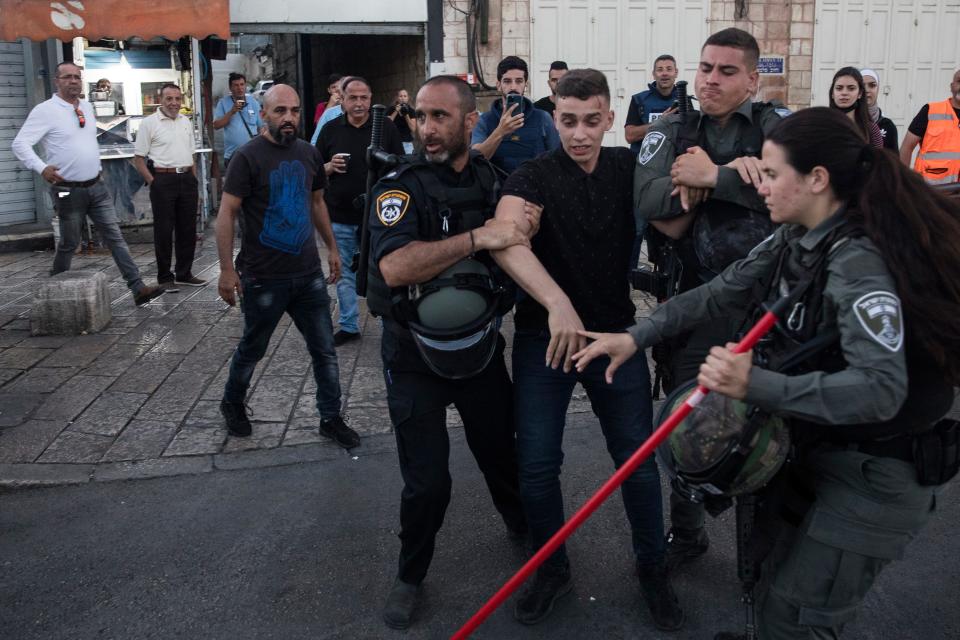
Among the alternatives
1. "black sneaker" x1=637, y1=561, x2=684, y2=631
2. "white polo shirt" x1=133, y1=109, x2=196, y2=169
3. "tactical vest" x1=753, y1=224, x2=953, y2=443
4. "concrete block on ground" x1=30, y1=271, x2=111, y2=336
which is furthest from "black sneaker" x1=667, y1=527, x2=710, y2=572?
"white polo shirt" x1=133, y1=109, x2=196, y2=169

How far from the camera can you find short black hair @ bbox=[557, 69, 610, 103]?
10.7ft

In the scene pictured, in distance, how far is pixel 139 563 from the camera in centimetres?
396

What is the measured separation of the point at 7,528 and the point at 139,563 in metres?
0.83

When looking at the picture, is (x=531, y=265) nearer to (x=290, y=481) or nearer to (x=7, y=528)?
(x=290, y=481)

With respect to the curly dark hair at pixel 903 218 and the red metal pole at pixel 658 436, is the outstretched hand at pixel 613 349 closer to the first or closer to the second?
the red metal pole at pixel 658 436

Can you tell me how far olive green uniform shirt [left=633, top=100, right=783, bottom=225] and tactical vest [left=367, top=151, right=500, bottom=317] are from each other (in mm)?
539

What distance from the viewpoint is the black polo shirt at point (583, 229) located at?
11.0 ft

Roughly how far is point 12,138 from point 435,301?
35.7 ft

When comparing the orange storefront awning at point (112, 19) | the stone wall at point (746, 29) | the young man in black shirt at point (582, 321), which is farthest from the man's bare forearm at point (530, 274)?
the stone wall at point (746, 29)

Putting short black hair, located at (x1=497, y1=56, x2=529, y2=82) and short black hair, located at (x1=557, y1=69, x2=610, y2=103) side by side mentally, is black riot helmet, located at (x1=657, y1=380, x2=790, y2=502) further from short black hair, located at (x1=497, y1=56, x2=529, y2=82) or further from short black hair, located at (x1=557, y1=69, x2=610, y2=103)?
short black hair, located at (x1=497, y1=56, x2=529, y2=82)

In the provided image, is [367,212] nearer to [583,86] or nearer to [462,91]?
[462,91]

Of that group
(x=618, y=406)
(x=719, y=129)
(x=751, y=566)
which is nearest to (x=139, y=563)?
(x=618, y=406)

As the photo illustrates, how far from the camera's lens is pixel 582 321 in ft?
11.2

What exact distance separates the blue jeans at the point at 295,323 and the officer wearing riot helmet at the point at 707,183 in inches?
85.3
